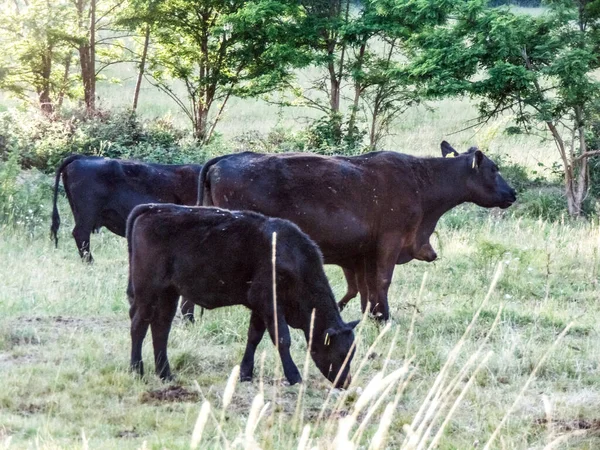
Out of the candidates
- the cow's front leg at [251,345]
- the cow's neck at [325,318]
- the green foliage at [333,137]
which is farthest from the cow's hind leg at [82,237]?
the green foliage at [333,137]

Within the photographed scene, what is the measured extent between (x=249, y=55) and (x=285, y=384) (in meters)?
17.7

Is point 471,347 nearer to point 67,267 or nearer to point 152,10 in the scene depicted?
point 67,267

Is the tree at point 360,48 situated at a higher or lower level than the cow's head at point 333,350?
higher

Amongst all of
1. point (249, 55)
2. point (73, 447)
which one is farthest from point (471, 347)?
point (249, 55)

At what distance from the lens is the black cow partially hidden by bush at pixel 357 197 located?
29.1ft

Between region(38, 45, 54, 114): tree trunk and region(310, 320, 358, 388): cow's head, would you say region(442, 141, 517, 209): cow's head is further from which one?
region(38, 45, 54, 114): tree trunk

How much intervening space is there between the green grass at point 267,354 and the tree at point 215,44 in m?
11.5

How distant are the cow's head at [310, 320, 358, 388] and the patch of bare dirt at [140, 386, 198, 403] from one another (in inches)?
37.7

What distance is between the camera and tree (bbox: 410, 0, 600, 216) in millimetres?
17609

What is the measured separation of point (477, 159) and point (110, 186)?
4.98 meters

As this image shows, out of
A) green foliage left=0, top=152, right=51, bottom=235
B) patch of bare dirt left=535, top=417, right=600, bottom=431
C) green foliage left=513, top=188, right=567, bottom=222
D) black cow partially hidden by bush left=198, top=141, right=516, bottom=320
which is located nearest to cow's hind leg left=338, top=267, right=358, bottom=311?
black cow partially hidden by bush left=198, top=141, right=516, bottom=320

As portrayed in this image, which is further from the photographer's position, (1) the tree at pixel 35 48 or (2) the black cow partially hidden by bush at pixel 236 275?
(1) the tree at pixel 35 48

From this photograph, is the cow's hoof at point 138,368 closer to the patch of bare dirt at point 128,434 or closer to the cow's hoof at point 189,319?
the patch of bare dirt at point 128,434

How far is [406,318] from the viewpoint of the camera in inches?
362
